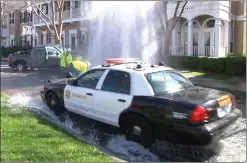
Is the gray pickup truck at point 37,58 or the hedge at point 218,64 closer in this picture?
the hedge at point 218,64

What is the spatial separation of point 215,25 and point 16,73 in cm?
201

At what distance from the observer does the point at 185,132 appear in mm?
3090

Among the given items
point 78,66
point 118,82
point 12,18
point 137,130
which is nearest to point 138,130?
point 137,130

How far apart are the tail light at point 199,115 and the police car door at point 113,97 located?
70cm

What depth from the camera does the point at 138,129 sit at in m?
3.38

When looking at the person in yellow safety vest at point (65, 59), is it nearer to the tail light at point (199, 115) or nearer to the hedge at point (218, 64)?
the hedge at point (218, 64)

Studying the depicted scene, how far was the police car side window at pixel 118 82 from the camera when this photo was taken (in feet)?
11.1

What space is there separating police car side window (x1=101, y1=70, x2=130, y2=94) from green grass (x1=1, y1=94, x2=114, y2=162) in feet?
3.45

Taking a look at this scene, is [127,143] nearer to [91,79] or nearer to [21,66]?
[91,79]

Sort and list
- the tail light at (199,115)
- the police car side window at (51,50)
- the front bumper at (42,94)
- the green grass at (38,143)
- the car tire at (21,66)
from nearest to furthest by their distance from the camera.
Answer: the police car side window at (51,50), the tail light at (199,115), the car tire at (21,66), the front bumper at (42,94), the green grass at (38,143)

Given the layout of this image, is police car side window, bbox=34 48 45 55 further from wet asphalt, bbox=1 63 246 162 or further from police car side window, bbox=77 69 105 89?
police car side window, bbox=77 69 105 89

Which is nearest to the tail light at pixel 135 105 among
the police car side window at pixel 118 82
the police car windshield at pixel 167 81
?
the police car side window at pixel 118 82

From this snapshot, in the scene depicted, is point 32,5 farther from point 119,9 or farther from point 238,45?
point 238,45

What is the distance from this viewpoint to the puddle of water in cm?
340
